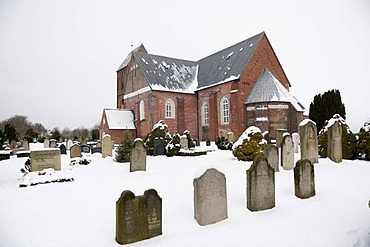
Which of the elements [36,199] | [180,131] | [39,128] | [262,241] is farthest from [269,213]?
[39,128]

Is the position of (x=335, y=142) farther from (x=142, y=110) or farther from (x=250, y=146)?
(x=142, y=110)

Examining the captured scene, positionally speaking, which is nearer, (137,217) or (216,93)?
(137,217)

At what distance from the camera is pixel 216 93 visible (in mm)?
27188

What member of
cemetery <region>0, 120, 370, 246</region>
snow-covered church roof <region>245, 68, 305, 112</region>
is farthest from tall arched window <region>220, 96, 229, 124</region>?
cemetery <region>0, 120, 370, 246</region>

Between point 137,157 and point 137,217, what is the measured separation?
524cm

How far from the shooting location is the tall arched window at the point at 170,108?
28.5 m

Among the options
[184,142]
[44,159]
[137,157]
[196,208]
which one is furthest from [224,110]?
[196,208]

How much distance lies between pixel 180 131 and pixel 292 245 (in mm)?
25403

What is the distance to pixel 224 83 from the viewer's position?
26.2m

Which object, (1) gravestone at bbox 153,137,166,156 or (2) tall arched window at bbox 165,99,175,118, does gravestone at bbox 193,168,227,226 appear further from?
(2) tall arched window at bbox 165,99,175,118

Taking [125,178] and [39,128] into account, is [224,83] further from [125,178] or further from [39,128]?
[39,128]

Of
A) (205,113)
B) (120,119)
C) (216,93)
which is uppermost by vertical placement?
(216,93)

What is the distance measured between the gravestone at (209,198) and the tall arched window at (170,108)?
78.4ft

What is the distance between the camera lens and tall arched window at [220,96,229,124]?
26.4 meters
